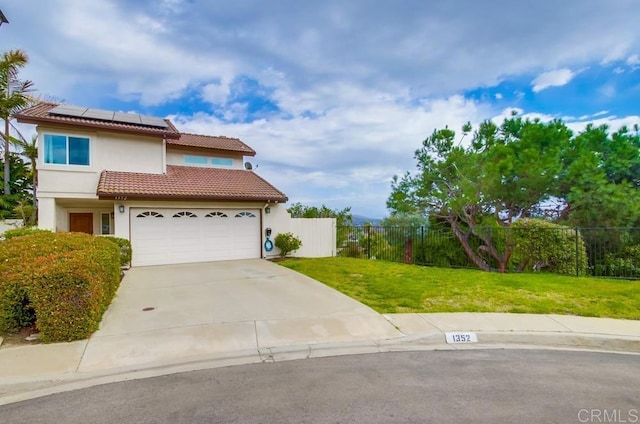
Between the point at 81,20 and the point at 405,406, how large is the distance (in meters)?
13.3

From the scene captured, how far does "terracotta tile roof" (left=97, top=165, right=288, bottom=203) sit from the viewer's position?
12164mm

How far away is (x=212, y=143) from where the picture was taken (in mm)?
17516

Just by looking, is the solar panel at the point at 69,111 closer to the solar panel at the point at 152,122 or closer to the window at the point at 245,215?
the solar panel at the point at 152,122

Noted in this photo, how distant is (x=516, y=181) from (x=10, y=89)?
24926 millimetres

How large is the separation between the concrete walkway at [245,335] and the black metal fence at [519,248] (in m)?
6.23

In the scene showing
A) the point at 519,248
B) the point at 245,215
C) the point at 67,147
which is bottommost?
the point at 519,248

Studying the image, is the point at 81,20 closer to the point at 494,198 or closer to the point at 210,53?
the point at 210,53

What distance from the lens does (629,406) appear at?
134 inches

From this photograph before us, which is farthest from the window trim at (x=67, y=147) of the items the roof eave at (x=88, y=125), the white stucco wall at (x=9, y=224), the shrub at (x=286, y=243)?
the shrub at (x=286, y=243)

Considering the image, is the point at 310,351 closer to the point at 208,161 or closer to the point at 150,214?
the point at 150,214

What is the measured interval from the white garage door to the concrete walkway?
523cm

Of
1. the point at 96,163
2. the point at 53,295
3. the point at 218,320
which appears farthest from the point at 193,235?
the point at 53,295

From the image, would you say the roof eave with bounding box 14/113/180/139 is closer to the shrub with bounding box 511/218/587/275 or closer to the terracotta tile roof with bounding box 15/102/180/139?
the terracotta tile roof with bounding box 15/102/180/139

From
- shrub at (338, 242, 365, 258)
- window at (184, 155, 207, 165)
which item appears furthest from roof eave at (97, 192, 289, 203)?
window at (184, 155, 207, 165)
